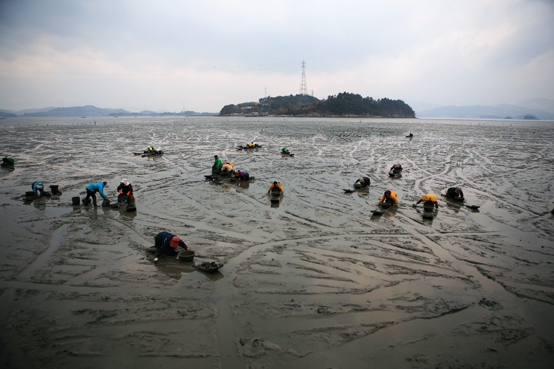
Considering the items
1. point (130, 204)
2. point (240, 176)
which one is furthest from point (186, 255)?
point (240, 176)

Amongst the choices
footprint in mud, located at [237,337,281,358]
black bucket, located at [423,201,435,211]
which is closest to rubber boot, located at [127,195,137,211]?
footprint in mud, located at [237,337,281,358]

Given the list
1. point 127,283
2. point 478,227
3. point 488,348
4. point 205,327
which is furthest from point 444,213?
point 127,283

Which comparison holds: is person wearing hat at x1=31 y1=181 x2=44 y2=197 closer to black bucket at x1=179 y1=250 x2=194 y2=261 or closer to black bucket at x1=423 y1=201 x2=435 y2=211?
black bucket at x1=179 y1=250 x2=194 y2=261

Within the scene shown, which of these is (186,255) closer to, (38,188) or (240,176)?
(240,176)

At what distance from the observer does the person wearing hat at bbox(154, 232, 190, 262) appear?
7.54 meters

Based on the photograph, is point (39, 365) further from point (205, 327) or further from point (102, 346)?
point (205, 327)

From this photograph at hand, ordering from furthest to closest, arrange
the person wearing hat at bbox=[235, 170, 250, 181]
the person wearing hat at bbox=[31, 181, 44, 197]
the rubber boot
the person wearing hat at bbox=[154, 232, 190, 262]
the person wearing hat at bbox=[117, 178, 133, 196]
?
the person wearing hat at bbox=[235, 170, 250, 181] < the person wearing hat at bbox=[31, 181, 44, 197] < the person wearing hat at bbox=[117, 178, 133, 196] < the rubber boot < the person wearing hat at bbox=[154, 232, 190, 262]

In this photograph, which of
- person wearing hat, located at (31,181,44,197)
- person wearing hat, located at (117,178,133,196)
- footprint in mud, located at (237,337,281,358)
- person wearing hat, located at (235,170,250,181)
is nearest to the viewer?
footprint in mud, located at (237,337,281,358)

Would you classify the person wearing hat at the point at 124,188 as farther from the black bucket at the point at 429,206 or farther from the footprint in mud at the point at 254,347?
the black bucket at the point at 429,206

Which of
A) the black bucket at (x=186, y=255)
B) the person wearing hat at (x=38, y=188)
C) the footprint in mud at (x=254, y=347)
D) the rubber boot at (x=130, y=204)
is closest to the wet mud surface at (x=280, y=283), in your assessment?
the footprint in mud at (x=254, y=347)

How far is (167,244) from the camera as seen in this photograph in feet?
25.0

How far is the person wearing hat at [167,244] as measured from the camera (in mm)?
7543

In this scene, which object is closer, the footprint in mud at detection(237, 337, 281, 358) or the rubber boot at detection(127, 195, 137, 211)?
the footprint in mud at detection(237, 337, 281, 358)

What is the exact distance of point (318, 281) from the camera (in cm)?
667
